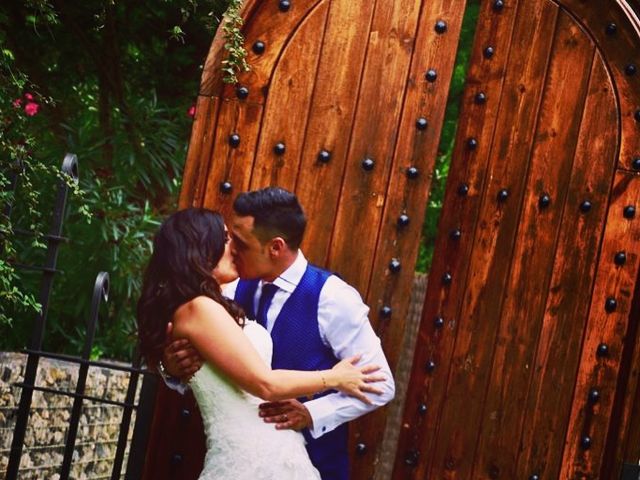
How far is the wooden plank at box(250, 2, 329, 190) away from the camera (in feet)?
12.1

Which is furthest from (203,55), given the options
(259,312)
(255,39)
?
(259,312)

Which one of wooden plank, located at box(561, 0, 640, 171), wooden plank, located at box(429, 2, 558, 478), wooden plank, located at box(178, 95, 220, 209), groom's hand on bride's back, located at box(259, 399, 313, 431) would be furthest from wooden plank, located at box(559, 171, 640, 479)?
wooden plank, located at box(178, 95, 220, 209)

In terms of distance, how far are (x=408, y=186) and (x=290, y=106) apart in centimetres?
48

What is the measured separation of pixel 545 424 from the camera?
368 centimetres

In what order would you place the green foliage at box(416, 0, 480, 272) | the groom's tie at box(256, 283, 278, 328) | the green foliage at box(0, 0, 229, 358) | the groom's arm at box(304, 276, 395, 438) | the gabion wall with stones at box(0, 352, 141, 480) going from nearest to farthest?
the groom's arm at box(304, 276, 395, 438) < the groom's tie at box(256, 283, 278, 328) < the gabion wall with stones at box(0, 352, 141, 480) < the green foliage at box(0, 0, 229, 358) < the green foliage at box(416, 0, 480, 272)

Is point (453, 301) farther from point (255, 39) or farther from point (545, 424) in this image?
point (255, 39)

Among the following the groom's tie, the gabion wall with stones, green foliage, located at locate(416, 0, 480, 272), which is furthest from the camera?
green foliage, located at locate(416, 0, 480, 272)

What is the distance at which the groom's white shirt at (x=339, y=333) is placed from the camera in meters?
3.18

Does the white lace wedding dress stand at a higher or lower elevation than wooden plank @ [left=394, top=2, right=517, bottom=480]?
lower

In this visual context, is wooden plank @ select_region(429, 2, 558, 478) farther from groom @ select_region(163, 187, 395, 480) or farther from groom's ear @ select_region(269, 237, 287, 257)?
groom's ear @ select_region(269, 237, 287, 257)

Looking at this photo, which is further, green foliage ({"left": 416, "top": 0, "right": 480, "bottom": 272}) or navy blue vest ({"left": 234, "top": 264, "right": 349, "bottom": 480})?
green foliage ({"left": 416, "top": 0, "right": 480, "bottom": 272})

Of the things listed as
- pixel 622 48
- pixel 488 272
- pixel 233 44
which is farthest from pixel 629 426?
pixel 233 44

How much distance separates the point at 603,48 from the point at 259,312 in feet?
4.88

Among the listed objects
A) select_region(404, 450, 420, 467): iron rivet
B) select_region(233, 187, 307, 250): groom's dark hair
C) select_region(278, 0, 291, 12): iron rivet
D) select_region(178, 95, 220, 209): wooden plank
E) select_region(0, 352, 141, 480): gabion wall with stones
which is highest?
select_region(278, 0, 291, 12): iron rivet
